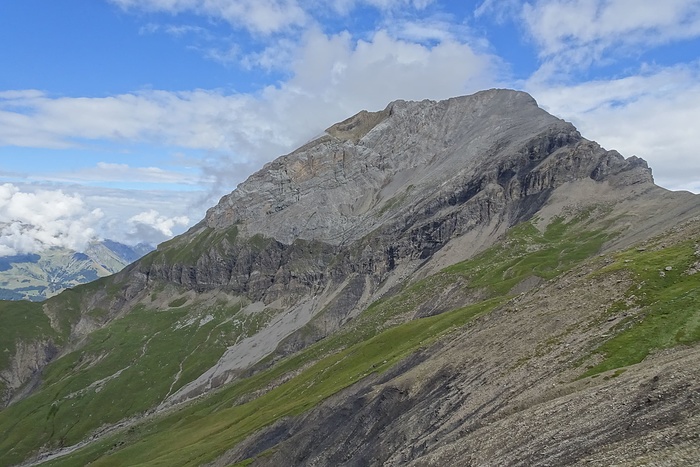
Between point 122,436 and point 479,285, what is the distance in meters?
122

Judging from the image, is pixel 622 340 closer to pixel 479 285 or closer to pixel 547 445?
pixel 547 445

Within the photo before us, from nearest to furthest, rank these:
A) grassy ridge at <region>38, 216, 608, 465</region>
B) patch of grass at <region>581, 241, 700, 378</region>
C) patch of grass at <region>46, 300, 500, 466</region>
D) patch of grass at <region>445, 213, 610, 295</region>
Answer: patch of grass at <region>581, 241, 700, 378</region>, patch of grass at <region>46, 300, 500, 466</region>, grassy ridge at <region>38, 216, 608, 465</region>, patch of grass at <region>445, 213, 610, 295</region>

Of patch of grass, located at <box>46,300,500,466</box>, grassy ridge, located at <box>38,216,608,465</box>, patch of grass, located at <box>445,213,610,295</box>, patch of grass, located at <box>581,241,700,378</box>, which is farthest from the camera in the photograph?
patch of grass, located at <box>445,213,610,295</box>

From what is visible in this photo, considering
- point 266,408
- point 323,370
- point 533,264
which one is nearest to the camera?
point 266,408

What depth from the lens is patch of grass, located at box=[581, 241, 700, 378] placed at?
164 feet

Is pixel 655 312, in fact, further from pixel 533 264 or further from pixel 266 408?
pixel 533 264

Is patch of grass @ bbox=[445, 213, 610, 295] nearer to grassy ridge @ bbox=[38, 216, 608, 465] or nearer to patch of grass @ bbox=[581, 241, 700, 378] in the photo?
grassy ridge @ bbox=[38, 216, 608, 465]

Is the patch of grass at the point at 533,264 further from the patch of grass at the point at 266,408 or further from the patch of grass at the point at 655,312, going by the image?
the patch of grass at the point at 655,312

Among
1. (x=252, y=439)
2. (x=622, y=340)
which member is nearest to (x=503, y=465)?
(x=622, y=340)

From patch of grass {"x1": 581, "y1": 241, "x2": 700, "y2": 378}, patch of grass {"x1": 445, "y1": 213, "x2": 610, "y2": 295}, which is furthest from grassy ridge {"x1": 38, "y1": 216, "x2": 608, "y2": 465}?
patch of grass {"x1": 581, "y1": 241, "x2": 700, "y2": 378}

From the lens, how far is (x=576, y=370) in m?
51.2

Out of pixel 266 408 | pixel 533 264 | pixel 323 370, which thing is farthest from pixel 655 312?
pixel 533 264

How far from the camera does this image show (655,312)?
55.9m

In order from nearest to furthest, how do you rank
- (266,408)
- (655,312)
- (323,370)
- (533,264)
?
(655,312) < (266,408) < (323,370) < (533,264)
